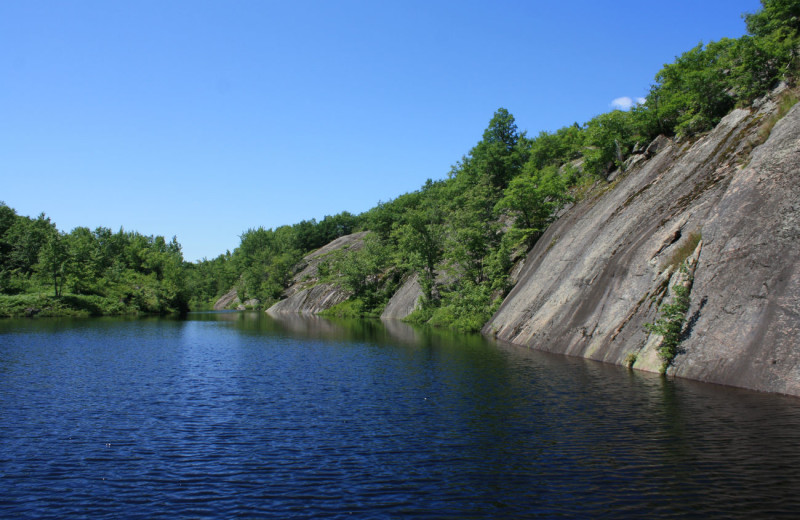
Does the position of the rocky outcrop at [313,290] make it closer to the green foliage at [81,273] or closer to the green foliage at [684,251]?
the green foliage at [81,273]

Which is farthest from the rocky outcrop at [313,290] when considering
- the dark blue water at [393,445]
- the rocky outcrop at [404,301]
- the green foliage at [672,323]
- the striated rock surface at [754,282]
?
the striated rock surface at [754,282]

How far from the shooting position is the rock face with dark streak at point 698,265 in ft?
70.9

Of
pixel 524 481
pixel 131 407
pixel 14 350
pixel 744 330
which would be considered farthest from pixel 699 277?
pixel 14 350

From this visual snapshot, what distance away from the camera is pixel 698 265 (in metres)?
26.3

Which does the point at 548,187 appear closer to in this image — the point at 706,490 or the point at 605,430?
the point at 605,430

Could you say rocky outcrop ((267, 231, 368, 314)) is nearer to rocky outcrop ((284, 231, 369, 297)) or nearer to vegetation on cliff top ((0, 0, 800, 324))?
rocky outcrop ((284, 231, 369, 297))

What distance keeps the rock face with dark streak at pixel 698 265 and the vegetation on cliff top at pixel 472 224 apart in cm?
505

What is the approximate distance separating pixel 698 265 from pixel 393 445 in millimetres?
19794

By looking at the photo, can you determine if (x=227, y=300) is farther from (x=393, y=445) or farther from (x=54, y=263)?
(x=393, y=445)

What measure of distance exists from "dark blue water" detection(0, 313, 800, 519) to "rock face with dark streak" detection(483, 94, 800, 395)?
180 centimetres

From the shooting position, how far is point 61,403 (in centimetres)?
2169

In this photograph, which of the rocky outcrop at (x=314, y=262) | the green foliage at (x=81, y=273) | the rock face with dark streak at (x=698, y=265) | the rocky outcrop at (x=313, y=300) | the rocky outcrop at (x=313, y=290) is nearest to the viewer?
the rock face with dark streak at (x=698, y=265)

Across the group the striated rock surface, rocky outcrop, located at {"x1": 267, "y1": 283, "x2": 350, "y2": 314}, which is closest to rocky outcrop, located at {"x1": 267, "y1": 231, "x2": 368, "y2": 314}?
rocky outcrop, located at {"x1": 267, "y1": 283, "x2": 350, "y2": 314}

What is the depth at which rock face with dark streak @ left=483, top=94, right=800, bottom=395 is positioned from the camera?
2161 centimetres
